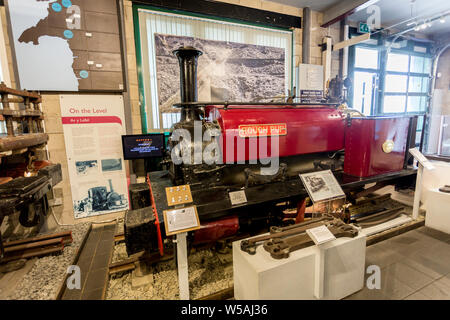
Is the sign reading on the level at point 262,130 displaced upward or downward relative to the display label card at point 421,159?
upward

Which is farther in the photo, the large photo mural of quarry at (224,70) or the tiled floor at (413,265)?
the large photo mural of quarry at (224,70)

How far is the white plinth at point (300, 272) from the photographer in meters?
1.46

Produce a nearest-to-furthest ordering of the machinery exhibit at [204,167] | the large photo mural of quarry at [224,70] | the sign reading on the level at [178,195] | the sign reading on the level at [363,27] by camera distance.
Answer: the sign reading on the level at [178,195] → the machinery exhibit at [204,167] → the large photo mural of quarry at [224,70] → the sign reading on the level at [363,27]

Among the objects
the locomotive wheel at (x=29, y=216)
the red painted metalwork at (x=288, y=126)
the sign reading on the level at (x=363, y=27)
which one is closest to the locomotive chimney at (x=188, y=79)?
the red painted metalwork at (x=288, y=126)

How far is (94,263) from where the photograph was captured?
243 cm

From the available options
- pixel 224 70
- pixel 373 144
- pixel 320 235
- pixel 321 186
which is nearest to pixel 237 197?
pixel 320 235

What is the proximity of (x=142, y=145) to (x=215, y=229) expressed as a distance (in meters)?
1.84

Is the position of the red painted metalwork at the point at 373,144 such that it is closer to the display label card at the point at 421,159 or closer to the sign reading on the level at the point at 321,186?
the display label card at the point at 421,159

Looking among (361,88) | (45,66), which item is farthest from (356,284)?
(361,88)

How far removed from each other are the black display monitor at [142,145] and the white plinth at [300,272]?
1.95m

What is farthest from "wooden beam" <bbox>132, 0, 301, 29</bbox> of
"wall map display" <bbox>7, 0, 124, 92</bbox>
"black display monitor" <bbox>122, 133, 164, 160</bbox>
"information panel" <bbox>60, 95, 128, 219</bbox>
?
"black display monitor" <bbox>122, 133, 164, 160</bbox>

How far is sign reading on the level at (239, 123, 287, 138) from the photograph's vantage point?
204 centimetres

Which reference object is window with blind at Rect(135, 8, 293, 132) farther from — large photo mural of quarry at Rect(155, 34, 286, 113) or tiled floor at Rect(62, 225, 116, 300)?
tiled floor at Rect(62, 225, 116, 300)

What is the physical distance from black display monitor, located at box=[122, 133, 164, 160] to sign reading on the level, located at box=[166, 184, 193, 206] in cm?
150
